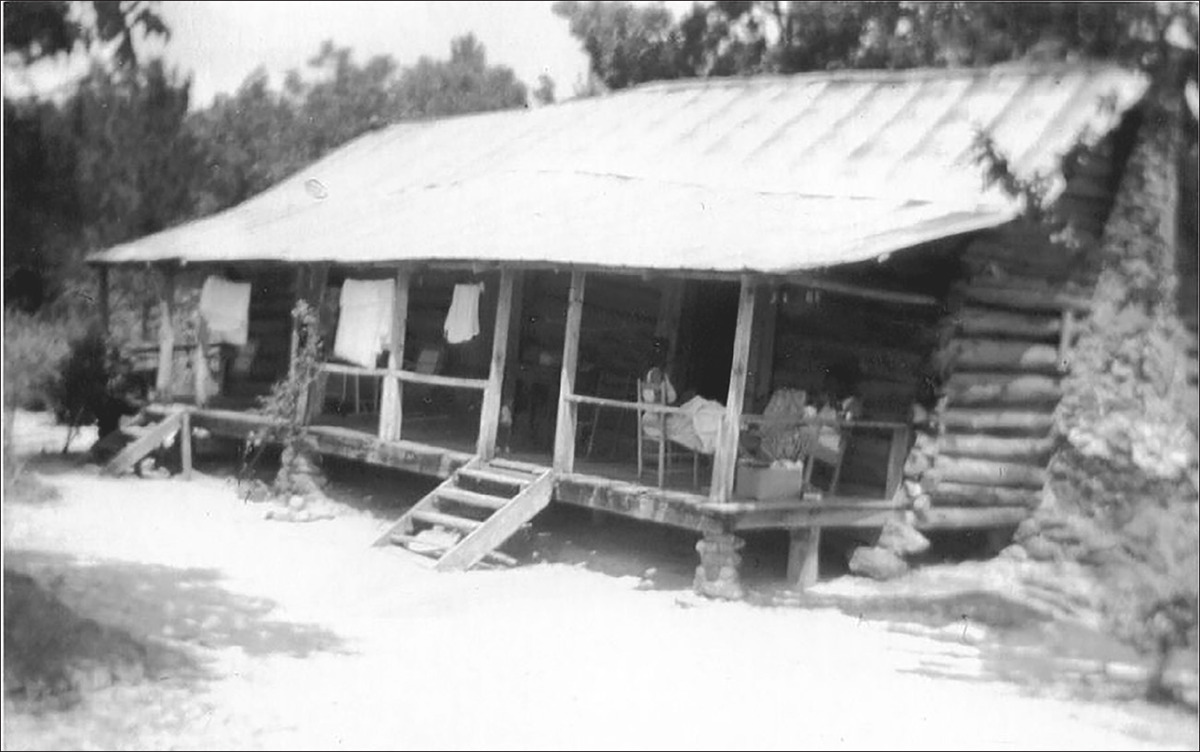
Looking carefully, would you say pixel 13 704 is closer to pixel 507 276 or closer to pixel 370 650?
pixel 370 650

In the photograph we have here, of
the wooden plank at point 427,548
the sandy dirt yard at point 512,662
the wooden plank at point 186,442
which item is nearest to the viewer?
the sandy dirt yard at point 512,662

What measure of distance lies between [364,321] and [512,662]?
7578mm

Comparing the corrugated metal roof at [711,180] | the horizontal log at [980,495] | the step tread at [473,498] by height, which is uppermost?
the corrugated metal roof at [711,180]

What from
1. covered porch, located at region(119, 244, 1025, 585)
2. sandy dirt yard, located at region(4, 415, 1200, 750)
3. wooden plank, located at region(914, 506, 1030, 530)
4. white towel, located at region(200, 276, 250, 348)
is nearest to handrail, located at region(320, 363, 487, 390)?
covered porch, located at region(119, 244, 1025, 585)

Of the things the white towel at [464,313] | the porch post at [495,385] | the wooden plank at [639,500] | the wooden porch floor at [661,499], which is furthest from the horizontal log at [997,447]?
the white towel at [464,313]

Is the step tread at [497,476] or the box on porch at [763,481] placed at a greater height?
the box on porch at [763,481]

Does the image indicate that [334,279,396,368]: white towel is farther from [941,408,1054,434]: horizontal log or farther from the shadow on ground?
[941,408,1054,434]: horizontal log

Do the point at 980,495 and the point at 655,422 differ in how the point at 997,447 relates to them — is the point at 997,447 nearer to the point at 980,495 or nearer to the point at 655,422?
the point at 980,495

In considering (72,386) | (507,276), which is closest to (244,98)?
(72,386)

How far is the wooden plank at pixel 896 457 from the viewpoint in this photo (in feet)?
39.7

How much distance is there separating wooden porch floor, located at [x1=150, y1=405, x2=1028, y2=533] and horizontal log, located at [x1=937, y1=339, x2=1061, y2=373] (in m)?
1.40

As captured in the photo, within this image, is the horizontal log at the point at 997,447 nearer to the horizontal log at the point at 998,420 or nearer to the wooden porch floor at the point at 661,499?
the horizontal log at the point at 998,420

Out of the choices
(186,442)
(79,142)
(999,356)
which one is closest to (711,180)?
(999,356)

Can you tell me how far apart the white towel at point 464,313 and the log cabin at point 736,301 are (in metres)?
0.03
